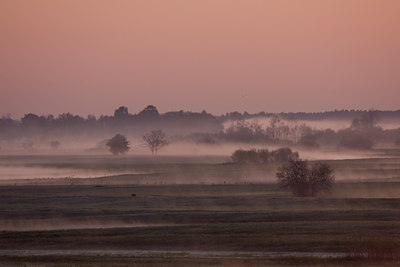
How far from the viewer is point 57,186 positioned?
101 metres

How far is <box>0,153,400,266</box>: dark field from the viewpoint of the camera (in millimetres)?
45031

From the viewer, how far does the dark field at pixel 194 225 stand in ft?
148

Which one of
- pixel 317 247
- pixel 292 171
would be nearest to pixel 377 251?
pixel 317 247

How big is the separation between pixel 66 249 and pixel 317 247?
13.1 m

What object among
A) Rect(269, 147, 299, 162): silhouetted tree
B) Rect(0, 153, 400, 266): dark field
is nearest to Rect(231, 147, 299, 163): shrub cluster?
Rect(269, 147, 299, 162): silhouetted tree

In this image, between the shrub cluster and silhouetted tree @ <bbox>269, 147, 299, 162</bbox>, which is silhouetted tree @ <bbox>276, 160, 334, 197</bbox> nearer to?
the shrub cluster

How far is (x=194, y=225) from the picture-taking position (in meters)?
57.8

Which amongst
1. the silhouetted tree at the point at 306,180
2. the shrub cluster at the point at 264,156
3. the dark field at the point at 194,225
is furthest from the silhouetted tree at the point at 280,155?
the silhouetted tree at the point at 306,180

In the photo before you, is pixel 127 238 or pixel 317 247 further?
pixel 127 238

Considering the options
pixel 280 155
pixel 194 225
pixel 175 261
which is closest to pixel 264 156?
pixel 280 155

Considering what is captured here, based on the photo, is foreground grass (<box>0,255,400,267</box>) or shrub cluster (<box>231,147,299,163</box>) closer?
foreground grass (<box>0,255,400,267</box>)

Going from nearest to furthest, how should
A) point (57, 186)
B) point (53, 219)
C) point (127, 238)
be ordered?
1. point (127, 238)
2. point (53, 219)
3. point (57, 186)

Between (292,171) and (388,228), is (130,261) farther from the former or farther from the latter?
(292,171)

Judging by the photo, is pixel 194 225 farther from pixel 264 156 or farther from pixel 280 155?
pixel 280 155
